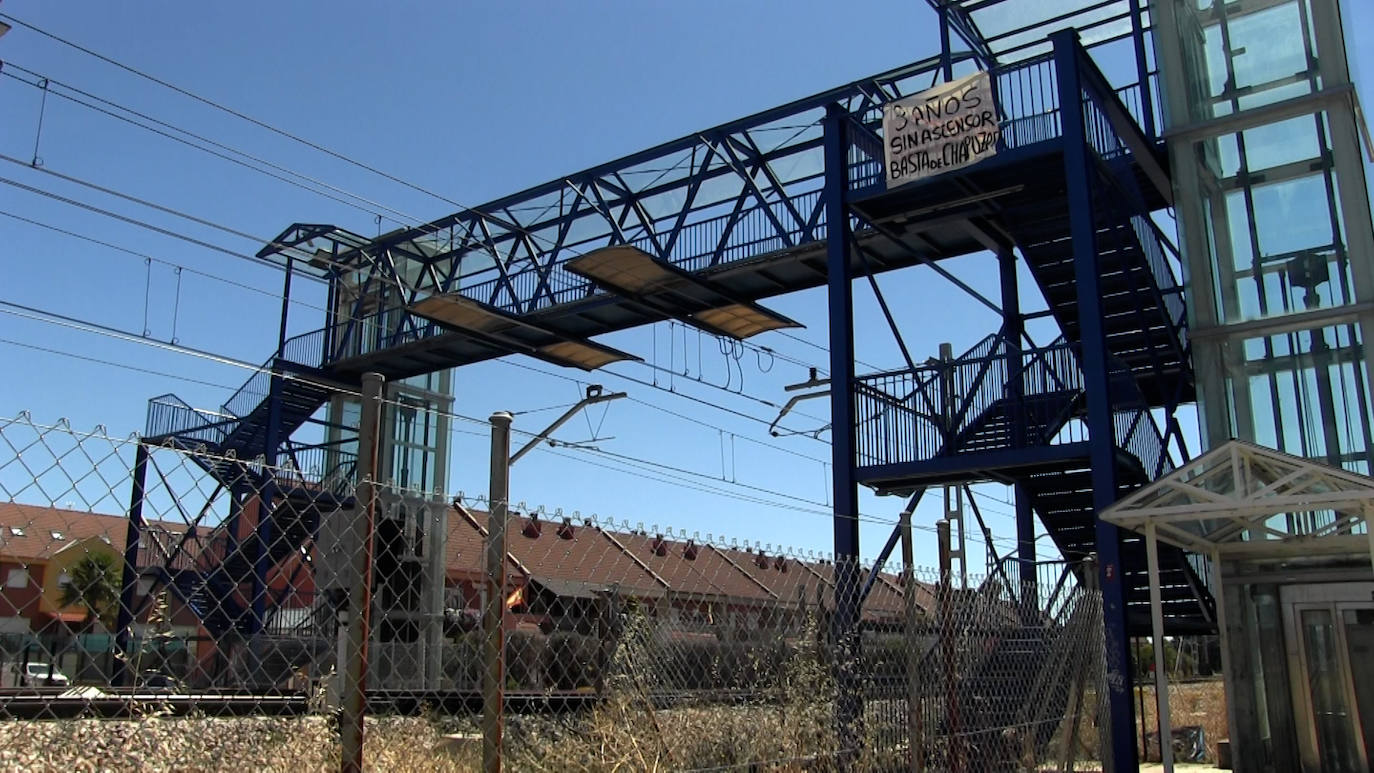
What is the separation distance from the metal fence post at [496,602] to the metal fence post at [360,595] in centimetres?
49

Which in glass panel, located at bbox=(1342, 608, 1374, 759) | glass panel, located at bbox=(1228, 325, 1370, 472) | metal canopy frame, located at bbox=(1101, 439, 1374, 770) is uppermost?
glass panel, located at bbox=(1228, 325, 1370, 472)

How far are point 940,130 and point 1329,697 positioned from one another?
7.63m

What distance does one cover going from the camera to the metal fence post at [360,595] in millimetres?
4008

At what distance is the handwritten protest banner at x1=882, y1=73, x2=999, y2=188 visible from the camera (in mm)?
13344

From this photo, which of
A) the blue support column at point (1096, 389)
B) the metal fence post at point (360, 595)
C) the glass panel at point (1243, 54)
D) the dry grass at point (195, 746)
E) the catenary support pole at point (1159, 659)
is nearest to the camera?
the metal fence post at point (360, 595)

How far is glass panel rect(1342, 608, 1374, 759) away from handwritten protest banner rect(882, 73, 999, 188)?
6.49 m

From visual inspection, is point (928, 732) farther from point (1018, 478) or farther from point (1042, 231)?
point (1042, 231)

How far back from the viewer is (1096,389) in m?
12.4

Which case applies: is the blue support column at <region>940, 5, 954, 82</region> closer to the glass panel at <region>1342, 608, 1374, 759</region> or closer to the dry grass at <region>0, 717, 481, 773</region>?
the glass panel at <region>1342, 608, 1374, 759</region>

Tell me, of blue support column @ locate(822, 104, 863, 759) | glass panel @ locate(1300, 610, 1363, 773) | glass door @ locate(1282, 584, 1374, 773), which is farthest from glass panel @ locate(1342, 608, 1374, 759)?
blue support column @ locate(822, 104, 863, 759)

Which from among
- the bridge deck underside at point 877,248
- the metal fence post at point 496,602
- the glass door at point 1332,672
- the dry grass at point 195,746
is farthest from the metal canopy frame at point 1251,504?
the metal fence post at point 496,602

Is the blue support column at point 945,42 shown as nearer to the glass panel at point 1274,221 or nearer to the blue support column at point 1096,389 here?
the blue support column at point 1096,389

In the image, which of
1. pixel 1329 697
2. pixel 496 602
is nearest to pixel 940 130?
pixel 1329 697

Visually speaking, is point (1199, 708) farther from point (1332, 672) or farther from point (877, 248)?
point (877, 248)
